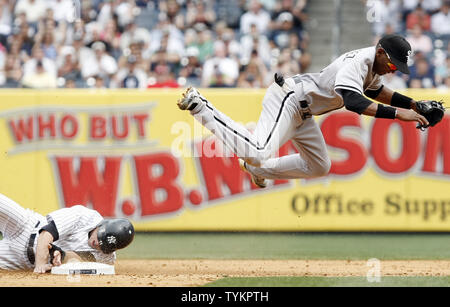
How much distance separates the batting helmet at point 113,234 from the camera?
7730mm

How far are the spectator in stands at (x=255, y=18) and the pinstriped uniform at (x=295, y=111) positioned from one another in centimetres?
724

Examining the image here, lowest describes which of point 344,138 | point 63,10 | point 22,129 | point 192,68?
point 344,138

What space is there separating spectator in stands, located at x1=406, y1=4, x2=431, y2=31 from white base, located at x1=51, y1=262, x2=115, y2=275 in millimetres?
9770

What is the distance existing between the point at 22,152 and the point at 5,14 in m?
4.68

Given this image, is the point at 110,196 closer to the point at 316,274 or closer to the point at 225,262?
the point at 225,262

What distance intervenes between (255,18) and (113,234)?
Result: 28.4 feet

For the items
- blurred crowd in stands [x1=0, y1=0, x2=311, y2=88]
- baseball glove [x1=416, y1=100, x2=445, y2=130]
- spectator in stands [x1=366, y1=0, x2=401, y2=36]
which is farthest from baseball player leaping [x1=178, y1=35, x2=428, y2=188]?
spectator in stands [x1=366, y1=0, x2=401, y2=36]

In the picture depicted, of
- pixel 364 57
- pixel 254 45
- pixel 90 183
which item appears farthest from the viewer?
pixel 254 45

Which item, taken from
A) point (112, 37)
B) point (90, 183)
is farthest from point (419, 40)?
point (90, 183)

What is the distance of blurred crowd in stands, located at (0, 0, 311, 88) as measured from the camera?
14.2 m

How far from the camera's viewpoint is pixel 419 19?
1572 cm

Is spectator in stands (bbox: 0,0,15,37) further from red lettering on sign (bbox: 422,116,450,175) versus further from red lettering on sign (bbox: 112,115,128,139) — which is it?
red lettering on sign (bbox: 422,116,450,175)

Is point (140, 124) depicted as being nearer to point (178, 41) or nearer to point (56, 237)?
point (178, 41)

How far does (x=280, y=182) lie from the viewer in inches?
473
